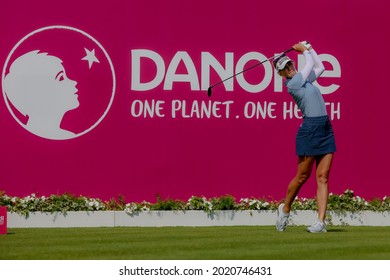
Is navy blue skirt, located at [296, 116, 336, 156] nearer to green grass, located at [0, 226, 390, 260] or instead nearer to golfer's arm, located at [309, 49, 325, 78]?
golfer's arm, located at [309, 49, 325, 78]

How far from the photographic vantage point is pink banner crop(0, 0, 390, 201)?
11945mm

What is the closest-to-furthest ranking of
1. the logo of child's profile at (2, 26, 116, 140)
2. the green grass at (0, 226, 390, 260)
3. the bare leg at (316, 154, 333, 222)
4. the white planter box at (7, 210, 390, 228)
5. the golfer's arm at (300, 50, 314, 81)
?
the green grass at (0, 226, 390, 260) < the bare leg at (316, 154, 333, 222) < the golfer's arm at (300, 50, 314, 81) < the white planter box at (7, 210, 390, 228) < the logo of child's profile at (2, 26, 116, 140)

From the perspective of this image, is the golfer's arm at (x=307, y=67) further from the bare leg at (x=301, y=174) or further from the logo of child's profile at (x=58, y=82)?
the logo of child's profile at (x=58, y=82)

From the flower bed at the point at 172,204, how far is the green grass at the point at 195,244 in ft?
1.80

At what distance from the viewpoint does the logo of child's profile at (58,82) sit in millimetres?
11930

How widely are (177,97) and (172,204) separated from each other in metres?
1.21

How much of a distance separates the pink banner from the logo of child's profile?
1 centimetres

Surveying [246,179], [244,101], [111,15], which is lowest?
[246,179]

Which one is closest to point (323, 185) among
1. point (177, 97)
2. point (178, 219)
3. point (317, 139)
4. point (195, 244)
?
point (317, 139)

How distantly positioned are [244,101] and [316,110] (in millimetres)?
1832

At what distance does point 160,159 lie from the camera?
12.1 metres

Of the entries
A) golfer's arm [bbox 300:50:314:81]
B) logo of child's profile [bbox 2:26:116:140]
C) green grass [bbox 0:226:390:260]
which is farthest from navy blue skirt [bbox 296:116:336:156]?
logo of child's profile [bbox 2:26:116:140]
